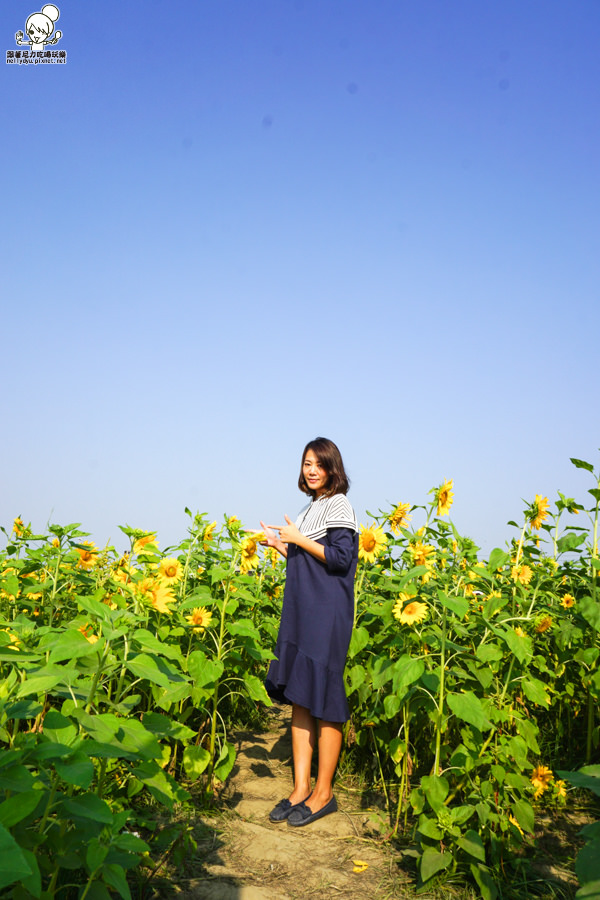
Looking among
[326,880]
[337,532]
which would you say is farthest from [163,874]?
[337,532]

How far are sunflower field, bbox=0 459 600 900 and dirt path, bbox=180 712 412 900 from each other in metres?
0.17

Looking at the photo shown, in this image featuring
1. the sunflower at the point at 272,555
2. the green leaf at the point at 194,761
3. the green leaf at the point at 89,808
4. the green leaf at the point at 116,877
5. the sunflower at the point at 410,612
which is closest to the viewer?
the green leaf at the point at 89,808

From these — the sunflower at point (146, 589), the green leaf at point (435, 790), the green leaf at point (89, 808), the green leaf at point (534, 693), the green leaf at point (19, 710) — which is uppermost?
the sunflower at point (146, 589)

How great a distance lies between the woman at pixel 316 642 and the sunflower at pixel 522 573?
0.94 m

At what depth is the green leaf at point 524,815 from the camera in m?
2.86

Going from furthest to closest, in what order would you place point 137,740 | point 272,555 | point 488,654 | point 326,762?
point 272,555, point 326,762, point 488,654, point 137,740

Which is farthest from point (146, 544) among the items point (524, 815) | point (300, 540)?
point (524, 815)

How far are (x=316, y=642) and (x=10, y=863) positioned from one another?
2.60 m

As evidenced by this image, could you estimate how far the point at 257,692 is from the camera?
351cm

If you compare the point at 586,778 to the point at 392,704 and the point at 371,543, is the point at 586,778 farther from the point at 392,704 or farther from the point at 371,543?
the point at 371,543

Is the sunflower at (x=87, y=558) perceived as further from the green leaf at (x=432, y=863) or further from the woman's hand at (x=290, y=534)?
the green leaf at (x=432, y=863)

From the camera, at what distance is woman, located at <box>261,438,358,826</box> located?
3596mm

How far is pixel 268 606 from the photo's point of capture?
15.8 ft

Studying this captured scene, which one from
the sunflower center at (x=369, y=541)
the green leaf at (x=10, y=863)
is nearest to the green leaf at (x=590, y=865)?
the green leaf at (x=10, y=863)
